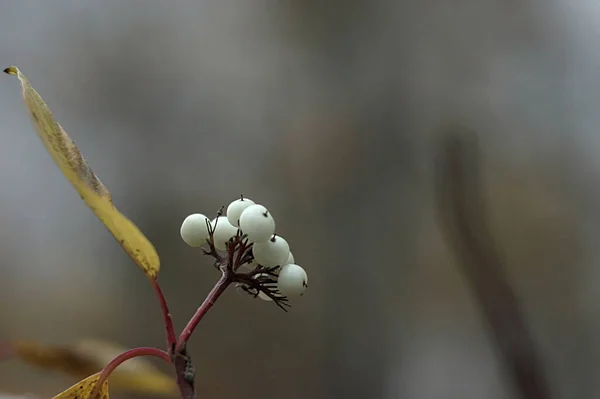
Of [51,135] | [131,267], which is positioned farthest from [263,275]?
[131,267]

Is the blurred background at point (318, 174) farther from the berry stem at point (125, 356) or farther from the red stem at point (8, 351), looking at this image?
the berry stem at point (125, 356)

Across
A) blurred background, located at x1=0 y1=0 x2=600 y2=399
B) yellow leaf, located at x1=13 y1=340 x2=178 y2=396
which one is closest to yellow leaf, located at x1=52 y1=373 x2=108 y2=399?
yellow leaf, located at x1=13 y1=340 x2=178 y2=396

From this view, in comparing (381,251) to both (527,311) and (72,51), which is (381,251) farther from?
(72,51)

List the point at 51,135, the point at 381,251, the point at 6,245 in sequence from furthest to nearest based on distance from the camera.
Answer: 1. the point at 381,251
2. the point at 6,245
3. the point at 51,135

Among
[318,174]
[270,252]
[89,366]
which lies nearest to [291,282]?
[270,252]

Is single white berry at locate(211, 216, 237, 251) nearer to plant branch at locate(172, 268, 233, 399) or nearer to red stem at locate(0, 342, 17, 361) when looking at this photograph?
plant branch at locate(172, 268, 233, 399)

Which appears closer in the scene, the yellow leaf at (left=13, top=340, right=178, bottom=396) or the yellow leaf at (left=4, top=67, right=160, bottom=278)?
the yellow leaf at (left=4, top=67, right=160, bottom=278)

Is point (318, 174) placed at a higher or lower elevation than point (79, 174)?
lower

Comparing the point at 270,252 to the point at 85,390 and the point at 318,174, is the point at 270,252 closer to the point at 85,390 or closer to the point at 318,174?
the point at 85,390
